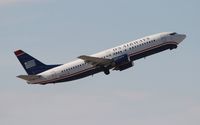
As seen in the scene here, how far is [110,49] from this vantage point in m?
122

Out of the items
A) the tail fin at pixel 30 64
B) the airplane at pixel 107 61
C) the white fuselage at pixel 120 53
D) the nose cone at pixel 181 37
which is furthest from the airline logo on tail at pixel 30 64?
the nose cone at pixel 181 37

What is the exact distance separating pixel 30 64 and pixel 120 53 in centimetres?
2199

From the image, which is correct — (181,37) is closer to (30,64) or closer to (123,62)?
(123,62)

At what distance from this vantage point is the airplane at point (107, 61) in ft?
386

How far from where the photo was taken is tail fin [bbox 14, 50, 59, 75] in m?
129

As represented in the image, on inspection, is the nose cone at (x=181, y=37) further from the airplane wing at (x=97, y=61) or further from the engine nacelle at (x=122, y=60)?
the airplane wing at (x=97, y=61)

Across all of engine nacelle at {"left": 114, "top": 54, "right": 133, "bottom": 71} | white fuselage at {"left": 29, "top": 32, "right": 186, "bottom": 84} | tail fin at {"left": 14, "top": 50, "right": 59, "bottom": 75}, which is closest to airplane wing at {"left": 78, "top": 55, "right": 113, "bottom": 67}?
white fuselage at {"left": 29, "top": 32, "right": 186, "bottom": 84}

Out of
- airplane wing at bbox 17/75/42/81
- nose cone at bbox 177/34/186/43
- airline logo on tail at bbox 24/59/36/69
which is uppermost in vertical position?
nose cone at bbox 177/34/186/43

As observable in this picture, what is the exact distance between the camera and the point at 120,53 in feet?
390

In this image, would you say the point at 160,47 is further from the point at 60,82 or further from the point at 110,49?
the point at 60,82

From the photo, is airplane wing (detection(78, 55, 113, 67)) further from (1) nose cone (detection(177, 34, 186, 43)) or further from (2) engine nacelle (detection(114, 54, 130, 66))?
(1) nose cone (detection(177, 34, 186, 43))

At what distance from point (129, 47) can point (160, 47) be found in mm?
5944

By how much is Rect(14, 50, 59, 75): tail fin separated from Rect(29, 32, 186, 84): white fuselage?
3324 millimetres

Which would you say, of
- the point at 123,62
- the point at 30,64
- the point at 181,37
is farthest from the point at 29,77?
the point at 181,37
